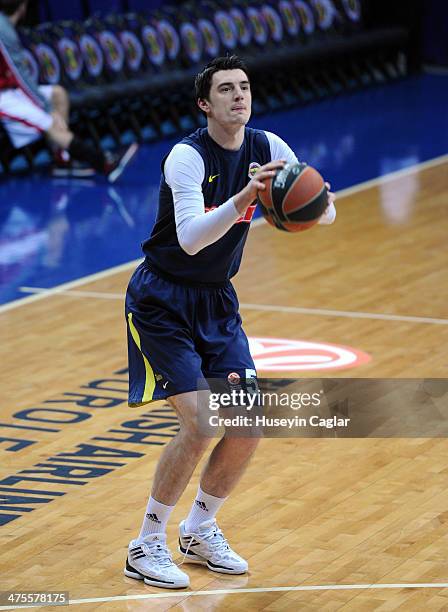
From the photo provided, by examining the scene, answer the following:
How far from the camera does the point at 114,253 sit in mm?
9656

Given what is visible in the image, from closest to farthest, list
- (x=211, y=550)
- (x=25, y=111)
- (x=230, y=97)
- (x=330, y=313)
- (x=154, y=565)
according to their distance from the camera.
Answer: (x=230, y=97) < (x=154, y=565) < (x=211, y=550) < (x=330, y=313) < (x=25, y=111)

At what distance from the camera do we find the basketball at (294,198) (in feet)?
13.4

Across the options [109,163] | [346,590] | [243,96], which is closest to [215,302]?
[243,96]

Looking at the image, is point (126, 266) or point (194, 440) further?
point (126, 266)

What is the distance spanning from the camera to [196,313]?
4.53m

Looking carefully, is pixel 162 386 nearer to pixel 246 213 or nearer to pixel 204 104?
pixel 246 213

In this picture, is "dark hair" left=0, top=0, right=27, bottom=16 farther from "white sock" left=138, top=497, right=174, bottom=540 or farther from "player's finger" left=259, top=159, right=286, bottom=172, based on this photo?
"player's finger" left=259, top=159, right=286, bottom=172

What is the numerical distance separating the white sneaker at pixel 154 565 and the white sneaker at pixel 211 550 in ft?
0.42

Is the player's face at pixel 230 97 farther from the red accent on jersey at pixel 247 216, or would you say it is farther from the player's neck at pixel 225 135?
the red accent on jersey at pixel 247 216

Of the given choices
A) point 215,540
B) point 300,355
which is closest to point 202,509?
point 215,540

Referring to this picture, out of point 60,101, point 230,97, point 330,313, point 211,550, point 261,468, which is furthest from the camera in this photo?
point 60,101

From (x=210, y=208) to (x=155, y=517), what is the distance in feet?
3.43

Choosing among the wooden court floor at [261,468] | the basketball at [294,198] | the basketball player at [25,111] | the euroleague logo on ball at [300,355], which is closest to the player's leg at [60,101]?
the basketball player at [25,111]

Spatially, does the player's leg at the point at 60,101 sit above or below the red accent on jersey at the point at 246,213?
below
